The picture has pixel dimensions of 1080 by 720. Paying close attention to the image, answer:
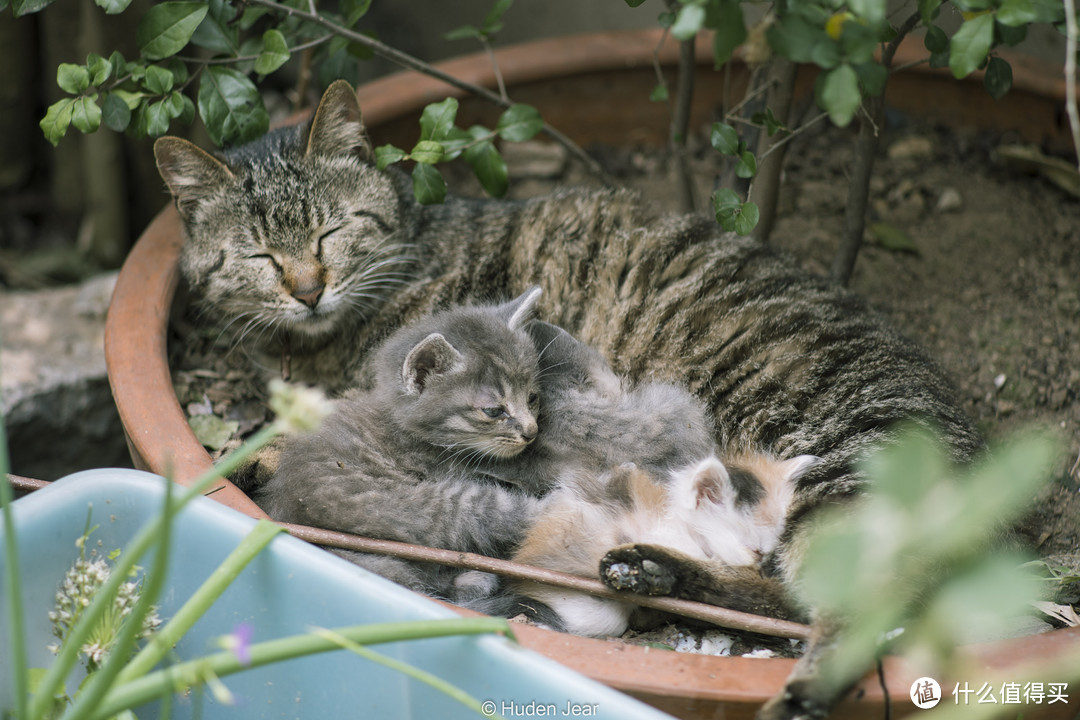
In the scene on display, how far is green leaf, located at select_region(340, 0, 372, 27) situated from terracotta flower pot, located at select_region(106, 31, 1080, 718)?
1.82 feet

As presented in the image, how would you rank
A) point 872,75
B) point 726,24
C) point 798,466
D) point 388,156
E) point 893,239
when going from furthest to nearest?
point 893,239
point 388,156
point 798,466
point 872,75
point 726,24

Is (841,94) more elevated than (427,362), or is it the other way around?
(841,94)

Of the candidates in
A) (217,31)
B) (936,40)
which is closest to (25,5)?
(217,31)

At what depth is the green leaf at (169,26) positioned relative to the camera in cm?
224

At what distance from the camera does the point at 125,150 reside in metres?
3.73

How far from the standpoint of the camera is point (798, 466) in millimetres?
1936

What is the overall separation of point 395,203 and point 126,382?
0.98 m

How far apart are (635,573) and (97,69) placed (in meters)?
1.86

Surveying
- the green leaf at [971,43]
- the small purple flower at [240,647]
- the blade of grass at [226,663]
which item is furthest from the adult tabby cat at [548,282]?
the small purple flower at [240,647]

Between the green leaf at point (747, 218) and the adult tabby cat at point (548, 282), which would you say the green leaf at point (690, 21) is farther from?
the adult tabby cat at point (548, 282)

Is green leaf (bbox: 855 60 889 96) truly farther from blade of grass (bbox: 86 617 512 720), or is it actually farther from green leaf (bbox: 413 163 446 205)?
blade of grass (bbox: 86 617 512 720)

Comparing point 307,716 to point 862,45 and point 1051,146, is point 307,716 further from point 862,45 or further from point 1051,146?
point 1051,146

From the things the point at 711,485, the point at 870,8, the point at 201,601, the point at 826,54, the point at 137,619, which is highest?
the point at 870,8

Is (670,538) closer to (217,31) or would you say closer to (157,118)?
(157,118)
